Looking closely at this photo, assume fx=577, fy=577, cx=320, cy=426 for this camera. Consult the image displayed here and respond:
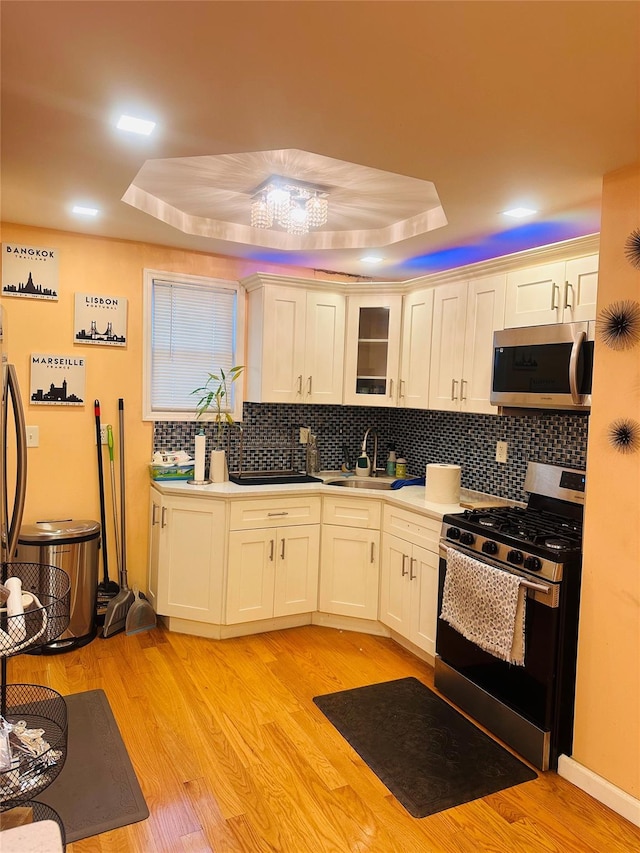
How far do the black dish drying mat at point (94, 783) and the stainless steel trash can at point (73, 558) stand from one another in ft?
2.24

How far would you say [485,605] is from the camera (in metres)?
2.62

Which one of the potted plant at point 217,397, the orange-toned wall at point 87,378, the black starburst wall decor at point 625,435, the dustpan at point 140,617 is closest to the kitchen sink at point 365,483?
the potted plant at point 217,397

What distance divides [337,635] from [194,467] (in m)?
1.41

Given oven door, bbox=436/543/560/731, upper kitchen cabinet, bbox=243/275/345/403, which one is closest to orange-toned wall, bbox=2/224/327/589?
upper kitchen cabinet, bbox=243/275/345/403

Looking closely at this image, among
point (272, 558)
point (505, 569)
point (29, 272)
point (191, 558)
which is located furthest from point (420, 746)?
point (29, 272)

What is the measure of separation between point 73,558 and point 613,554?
9.12ft

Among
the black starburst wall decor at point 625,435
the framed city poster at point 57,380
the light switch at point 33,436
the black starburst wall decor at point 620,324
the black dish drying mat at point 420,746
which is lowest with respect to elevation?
the black dish drying mat at point 420,746

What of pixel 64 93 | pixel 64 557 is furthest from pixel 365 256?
pixel 64 557

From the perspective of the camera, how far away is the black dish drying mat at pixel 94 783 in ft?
6.69

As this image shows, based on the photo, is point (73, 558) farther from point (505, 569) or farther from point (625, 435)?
point (625, 435)

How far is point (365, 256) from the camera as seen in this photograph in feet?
12.6

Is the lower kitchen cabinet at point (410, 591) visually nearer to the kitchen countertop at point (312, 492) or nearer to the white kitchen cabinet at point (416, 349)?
the kitchen countertop at point (312, 492)

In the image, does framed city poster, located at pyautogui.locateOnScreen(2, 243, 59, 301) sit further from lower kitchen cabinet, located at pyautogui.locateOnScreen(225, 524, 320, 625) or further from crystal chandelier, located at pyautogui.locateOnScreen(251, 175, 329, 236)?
lower kitchen cabinet, located at pyautogui.locateOnScreen(225, 524, 320, 625)

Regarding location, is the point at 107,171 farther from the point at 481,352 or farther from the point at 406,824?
the point at 406,824
